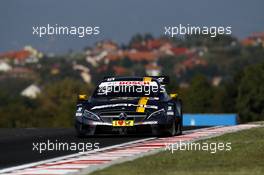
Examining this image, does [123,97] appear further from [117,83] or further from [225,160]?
[225,160]

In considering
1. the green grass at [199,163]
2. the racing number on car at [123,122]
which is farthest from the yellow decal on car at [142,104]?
the green grass at [199,163]

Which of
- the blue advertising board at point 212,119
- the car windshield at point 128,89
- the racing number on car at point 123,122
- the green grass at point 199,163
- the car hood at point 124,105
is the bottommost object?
the blue advertising board at point 212,119

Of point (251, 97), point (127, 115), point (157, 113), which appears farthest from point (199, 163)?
point (251, 97)

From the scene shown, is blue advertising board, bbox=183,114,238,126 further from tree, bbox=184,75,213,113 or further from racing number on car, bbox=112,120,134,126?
tree, bbox=184,75,213,113

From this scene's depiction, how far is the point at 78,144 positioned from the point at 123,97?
2.71m

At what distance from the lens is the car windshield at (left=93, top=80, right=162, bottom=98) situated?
25.2 metres

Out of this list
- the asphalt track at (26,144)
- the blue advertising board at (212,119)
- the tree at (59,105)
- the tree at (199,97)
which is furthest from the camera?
the tree at (59,105)

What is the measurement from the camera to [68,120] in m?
156

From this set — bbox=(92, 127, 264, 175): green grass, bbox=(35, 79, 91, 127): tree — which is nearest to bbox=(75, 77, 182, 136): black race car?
bbox=(92, 127, 264, 175): green grass

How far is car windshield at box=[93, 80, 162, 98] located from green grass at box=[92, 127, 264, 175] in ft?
16.0

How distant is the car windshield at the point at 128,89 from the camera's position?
82.6 feet

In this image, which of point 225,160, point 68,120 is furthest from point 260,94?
point 225,160

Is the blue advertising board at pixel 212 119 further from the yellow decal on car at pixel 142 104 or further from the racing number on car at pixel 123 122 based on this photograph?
the racing number on car at pixel 123 122

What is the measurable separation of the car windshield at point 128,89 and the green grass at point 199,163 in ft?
16.0
